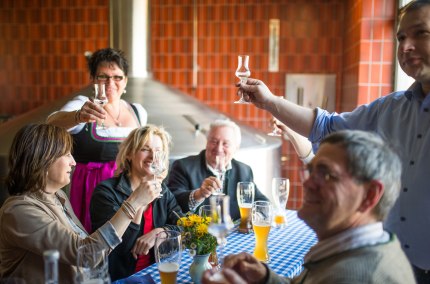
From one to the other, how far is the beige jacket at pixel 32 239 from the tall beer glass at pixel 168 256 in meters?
0.30

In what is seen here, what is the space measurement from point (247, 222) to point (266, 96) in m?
0.72

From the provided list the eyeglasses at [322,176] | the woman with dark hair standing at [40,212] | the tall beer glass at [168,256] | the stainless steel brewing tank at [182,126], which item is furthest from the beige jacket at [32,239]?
the stainless steel brewing tank at [182,126]

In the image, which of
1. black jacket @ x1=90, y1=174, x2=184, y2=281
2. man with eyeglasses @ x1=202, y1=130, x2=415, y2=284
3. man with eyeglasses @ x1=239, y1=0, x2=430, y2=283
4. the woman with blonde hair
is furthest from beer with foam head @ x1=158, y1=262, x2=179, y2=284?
man with eyeglasses @ x1=239, y1=0, x2=430, y2=283

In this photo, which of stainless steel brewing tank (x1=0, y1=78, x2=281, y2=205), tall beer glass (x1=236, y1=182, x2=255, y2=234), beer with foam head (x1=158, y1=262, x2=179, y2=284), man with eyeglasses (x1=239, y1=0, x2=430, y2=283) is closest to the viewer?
beer with foam head (x1=158, y1=262, x2=179, y2=284)

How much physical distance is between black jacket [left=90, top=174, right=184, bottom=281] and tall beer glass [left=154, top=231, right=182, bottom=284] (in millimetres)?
694

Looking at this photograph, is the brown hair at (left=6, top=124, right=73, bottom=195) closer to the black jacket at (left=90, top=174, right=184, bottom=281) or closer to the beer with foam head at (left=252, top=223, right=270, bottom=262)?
the black jacket at (left=90, top=174, right=184, bottom=281)

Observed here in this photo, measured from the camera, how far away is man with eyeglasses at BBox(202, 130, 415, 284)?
3.51 feet

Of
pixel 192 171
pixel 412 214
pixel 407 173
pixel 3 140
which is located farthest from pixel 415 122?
pixel 3 140

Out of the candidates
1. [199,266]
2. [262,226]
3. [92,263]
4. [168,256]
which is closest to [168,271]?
[168,256]

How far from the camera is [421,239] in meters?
1.61

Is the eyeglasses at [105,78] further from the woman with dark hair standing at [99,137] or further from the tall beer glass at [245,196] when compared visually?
the tall beer glass at [245,196]

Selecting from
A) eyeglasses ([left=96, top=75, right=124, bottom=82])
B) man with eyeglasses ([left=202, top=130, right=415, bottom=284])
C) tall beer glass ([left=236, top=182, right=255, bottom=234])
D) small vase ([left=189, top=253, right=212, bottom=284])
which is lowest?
small vase ([left=189, top=253, right=212, bottom=284])

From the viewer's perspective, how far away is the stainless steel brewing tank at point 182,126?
3516 millimetres

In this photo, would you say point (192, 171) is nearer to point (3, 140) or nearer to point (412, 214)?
point (412, 214)
